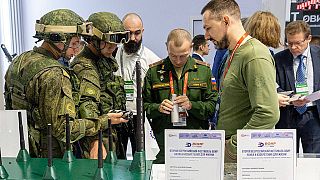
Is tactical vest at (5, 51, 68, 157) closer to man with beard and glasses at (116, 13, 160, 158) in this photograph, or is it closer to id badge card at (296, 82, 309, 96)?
man with beard and glasses at (116, 13, 160, 158)

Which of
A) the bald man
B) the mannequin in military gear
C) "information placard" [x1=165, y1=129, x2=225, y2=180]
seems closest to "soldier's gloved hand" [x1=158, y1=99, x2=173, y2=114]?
the bald man

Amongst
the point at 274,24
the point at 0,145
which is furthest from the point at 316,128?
the point at 0,145

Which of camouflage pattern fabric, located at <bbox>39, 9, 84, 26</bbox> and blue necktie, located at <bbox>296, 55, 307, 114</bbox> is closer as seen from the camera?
camouflage pattern fabric, located at <bbox>39, 9, 84, 26</bbox>

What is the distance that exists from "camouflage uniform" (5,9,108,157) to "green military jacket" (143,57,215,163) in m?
0.72

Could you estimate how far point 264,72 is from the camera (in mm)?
1429

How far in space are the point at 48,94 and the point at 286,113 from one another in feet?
5.19

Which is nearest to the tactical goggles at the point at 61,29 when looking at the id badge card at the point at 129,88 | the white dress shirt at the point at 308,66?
the id badge card at the point at 129,88

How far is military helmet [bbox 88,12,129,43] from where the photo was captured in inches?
73.7

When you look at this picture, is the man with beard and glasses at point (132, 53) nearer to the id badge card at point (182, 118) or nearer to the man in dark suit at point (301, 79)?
the id badge card at point (182, 118)

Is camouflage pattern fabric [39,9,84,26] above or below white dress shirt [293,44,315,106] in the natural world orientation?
above

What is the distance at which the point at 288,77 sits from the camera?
7.79 ft

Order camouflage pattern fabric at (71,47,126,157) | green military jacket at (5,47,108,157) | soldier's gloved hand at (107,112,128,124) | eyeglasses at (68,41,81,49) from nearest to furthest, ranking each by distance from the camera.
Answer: green military jacket at (5,47,108,157), eyeglasses at (68,41,81,49), camouflage pattern fabric at (71,47,126,157), soldier's gloved hand at (107,112,128,124)

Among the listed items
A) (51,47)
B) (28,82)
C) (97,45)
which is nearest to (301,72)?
(97,45)

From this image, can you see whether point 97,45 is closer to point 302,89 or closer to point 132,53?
point 132,53
